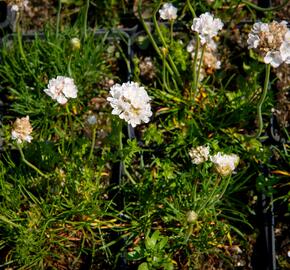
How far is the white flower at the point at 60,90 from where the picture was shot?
2002mm

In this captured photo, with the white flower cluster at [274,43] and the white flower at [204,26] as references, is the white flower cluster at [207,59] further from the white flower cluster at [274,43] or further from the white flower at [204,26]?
the white flower cluster at [274,43]

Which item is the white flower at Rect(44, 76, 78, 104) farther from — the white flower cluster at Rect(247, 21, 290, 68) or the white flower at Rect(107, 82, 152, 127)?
the white flower cluster at Rect(247, 21, 290, 68)

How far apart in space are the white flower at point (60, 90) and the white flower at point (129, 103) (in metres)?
0.23

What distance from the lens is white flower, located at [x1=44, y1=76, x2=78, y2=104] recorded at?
200 centimetres

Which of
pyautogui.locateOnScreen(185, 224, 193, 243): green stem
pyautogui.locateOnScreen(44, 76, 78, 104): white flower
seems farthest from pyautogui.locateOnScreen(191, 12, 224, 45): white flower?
pyautogui.locateOnScreen(185, 224, 193, 243): green stem

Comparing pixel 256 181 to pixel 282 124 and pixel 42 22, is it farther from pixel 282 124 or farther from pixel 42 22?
pixel 42 22

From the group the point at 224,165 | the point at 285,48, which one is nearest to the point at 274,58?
the point at 285,48

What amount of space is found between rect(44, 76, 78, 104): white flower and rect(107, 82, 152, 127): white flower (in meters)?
0.23

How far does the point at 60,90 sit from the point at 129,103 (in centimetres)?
32

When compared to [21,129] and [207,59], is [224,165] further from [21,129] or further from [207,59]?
[207,59]

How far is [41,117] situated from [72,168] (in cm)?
38

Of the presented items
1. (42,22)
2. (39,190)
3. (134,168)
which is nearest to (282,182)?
(134,168)

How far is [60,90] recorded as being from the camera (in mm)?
2008

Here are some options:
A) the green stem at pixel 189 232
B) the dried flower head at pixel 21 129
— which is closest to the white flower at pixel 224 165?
the green stem at pixel 189 232
